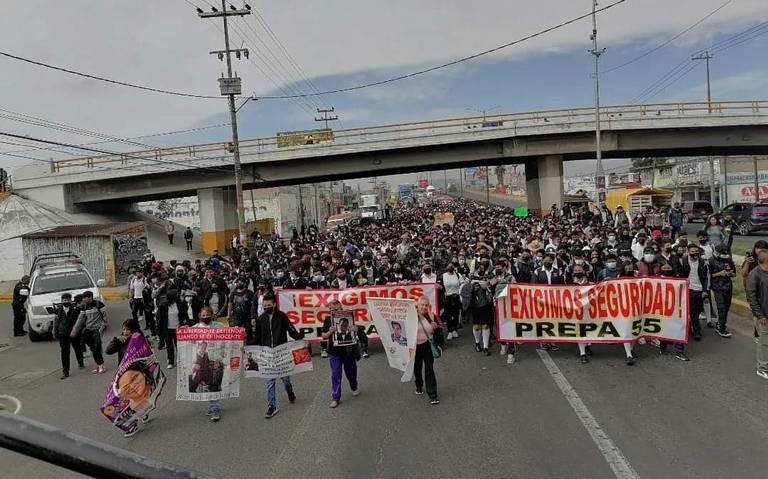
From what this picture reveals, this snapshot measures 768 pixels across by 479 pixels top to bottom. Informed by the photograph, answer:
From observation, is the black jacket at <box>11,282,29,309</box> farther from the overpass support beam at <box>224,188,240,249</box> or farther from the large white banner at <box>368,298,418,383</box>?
the overpass support beam at <box>224,188,240,249</box>

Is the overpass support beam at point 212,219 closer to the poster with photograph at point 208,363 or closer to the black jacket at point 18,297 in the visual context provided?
the black jacket at point 18,297

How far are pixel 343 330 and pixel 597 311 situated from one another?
428cm

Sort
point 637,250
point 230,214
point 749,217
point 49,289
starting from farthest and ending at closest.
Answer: point 230,214 → point 749,217 → point 49,289 → point 637,250

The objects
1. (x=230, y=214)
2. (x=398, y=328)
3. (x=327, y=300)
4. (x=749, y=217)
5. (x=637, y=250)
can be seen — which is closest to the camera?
(x=398, y=328)

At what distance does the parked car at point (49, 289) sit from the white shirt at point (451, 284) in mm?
8464

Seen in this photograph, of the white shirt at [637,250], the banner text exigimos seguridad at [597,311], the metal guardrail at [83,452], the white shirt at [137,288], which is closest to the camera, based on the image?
the metal guardrail at [83,452]

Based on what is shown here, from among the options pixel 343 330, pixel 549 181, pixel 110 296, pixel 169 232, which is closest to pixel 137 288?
pixel 343 330

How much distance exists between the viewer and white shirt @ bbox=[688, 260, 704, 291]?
33.0 feet

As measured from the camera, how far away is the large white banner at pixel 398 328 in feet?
26.5

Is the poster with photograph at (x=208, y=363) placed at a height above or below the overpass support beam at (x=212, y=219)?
below

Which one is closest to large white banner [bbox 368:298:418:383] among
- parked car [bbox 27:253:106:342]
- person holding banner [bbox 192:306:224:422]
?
person holding banner [bbox 192:306:224:422]

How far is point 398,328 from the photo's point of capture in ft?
27.7

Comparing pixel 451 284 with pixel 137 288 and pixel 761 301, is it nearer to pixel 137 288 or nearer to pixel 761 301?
pixel 761 301

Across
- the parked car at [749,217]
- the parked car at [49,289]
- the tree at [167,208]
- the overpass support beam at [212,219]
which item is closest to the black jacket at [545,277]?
the parked car at [49,289]
